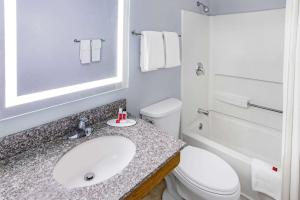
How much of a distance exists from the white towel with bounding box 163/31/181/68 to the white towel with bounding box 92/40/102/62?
0.57m

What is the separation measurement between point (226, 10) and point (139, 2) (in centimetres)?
118

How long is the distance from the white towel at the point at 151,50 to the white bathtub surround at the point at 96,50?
0.34m

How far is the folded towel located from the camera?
7.61 ft

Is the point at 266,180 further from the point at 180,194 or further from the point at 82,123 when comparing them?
the point at 82,123

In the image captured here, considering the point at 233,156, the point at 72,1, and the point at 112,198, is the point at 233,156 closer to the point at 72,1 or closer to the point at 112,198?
the point at 112,198

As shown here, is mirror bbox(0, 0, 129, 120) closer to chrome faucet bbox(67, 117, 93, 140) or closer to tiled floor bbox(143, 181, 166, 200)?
chrome faucet bbox(67, 117, 93, 140)

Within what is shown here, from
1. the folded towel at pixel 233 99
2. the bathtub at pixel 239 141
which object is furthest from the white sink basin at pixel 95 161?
the folded towel at pixel 233 99

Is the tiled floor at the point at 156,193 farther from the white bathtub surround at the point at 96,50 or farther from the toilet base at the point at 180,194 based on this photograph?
the white bathtub surround at the point at 96,50

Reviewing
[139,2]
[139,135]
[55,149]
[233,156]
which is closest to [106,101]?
[139,135]

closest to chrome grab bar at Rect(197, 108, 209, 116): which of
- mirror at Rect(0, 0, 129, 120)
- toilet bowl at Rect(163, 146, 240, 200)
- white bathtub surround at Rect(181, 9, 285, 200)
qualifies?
white bathtub surround at Rect(181, 9, 285, 200)

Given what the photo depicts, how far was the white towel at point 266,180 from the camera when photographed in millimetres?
1539

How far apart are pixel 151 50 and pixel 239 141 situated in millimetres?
1559

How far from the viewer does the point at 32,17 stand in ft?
3.31

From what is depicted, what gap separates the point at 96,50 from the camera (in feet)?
4.41
